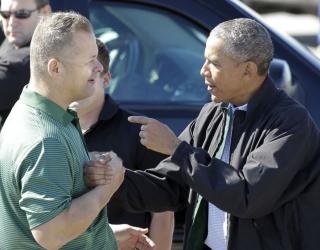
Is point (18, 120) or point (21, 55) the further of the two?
point (21, 55)

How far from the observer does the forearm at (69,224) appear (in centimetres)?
297

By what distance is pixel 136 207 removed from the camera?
386 centimetres

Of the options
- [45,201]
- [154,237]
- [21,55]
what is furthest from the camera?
[21,55]

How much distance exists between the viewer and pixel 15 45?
4793 millimetres

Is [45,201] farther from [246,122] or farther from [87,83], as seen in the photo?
[246,122]

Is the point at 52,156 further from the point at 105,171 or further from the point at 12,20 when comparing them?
the point at 12,20

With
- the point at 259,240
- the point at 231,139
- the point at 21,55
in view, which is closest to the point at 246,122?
the point at 231,139

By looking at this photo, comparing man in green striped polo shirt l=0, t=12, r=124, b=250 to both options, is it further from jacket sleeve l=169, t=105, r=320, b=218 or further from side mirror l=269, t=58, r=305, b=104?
side mirror l=269, t=58, r=305, b=104

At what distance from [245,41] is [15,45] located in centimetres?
154

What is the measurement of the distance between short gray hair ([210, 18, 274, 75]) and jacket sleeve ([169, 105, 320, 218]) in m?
0.26

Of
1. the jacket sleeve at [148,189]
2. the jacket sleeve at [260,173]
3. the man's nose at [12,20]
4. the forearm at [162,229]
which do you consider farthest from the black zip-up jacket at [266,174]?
the man's nose at [12,20]

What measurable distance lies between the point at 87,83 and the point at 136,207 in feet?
2.78

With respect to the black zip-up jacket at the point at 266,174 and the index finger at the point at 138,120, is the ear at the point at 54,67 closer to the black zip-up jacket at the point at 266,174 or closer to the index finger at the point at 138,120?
the index finger at the point at 138,120

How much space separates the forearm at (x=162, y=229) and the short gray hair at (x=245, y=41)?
860mm
